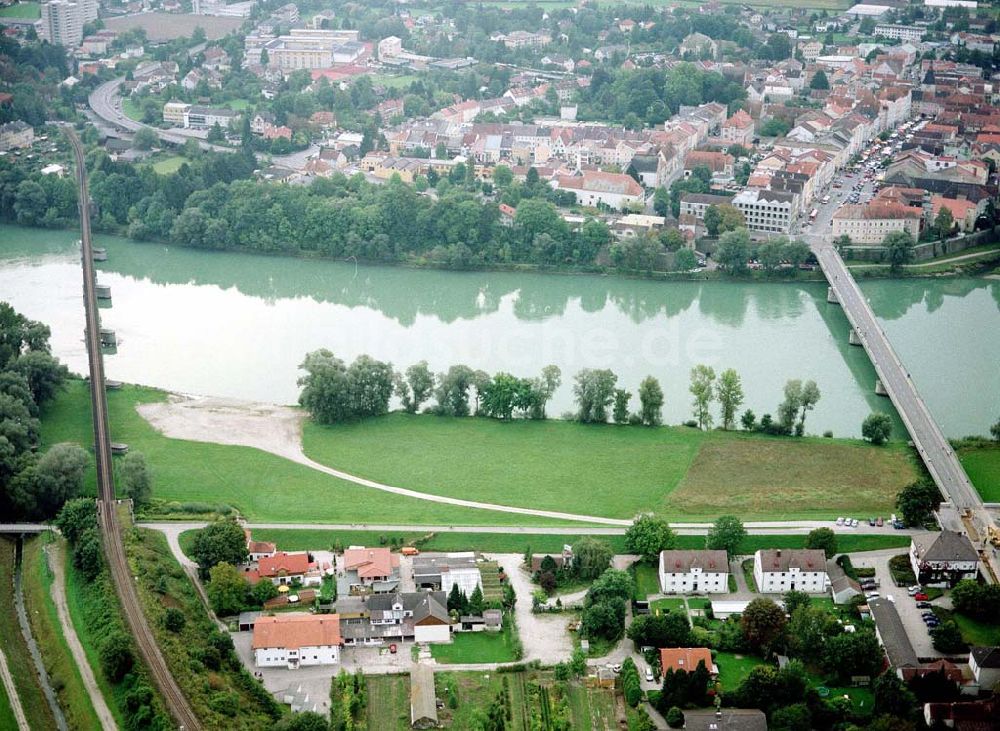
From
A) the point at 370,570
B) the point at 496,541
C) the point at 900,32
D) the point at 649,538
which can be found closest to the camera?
the point at 370,570

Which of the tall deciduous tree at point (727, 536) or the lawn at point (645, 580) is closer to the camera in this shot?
the lawn at point (645, 580)

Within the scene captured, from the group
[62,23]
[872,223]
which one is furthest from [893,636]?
[62,23]

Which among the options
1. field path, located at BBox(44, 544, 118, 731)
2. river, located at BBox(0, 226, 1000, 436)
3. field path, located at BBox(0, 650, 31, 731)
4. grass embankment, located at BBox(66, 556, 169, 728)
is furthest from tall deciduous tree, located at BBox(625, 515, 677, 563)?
field path, located at BBox(0, 650, 31, 731)

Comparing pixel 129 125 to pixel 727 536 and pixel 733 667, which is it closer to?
pixel 727 536

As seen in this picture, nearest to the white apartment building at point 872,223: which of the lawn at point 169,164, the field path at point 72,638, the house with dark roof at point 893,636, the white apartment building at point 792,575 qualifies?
the white apartment building at point 792,575

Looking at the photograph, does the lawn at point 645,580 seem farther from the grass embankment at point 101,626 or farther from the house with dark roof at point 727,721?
the grass embankment at point 101,626

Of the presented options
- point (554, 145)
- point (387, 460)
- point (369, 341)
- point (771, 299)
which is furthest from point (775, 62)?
point (387, 460)
